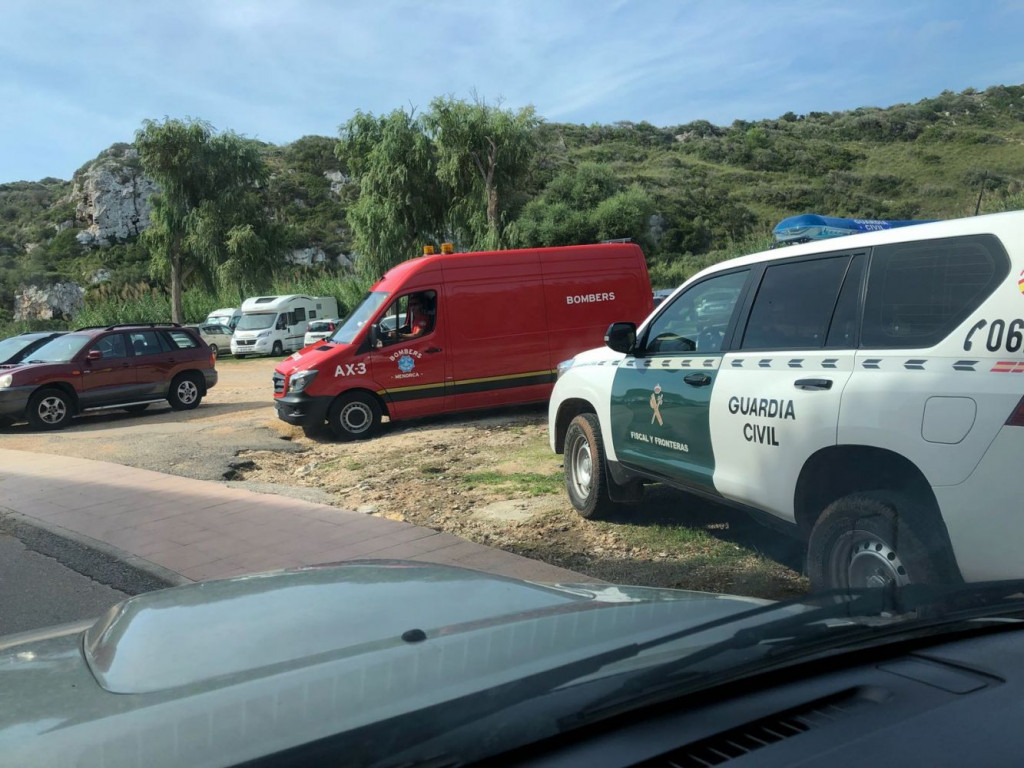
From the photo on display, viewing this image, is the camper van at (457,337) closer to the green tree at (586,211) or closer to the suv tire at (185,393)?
the suv tire at (185,393)

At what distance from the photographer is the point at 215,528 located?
742 cm

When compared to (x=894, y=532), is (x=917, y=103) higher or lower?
higher

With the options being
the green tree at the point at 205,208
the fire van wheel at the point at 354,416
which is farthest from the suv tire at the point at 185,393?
the green tree at the point at 205,208

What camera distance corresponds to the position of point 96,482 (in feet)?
31.8

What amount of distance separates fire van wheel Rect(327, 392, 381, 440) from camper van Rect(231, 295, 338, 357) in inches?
862

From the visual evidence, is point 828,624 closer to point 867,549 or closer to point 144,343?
point 867,549

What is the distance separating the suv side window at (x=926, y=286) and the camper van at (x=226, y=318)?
32504 millimetres

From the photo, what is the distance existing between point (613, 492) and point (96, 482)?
6253 mm

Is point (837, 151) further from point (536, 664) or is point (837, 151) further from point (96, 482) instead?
point (536, 664)

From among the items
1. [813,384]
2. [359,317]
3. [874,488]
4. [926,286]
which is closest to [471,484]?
[359,317]

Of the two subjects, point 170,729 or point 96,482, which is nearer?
point 170,729

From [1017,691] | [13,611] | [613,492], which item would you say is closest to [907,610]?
[1017,691]

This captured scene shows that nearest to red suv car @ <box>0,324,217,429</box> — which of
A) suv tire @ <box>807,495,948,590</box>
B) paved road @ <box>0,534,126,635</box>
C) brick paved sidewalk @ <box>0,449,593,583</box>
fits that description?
brick paved sidewalk @ <box>0,449,593,583</box>

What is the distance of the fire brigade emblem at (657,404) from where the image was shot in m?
5.60
